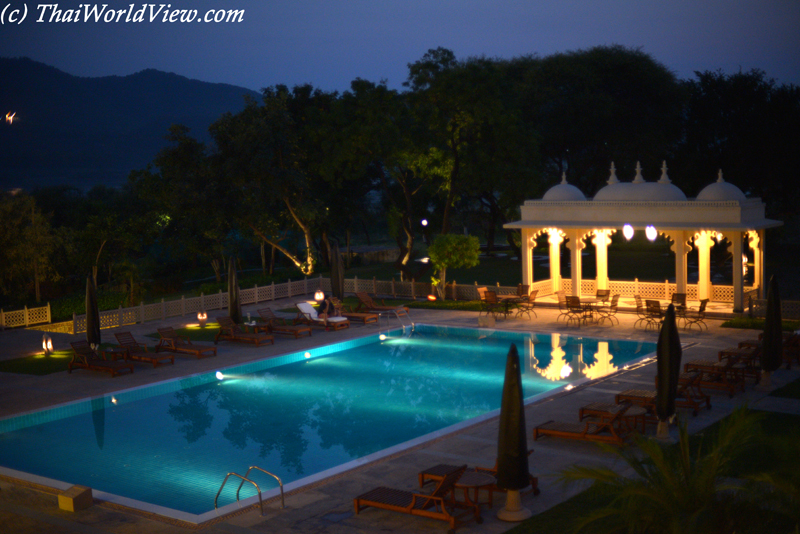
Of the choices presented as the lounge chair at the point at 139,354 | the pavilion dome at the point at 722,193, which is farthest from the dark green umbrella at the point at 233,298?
the pavilion dome at the point at 722,193

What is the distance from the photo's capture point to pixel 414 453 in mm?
10984

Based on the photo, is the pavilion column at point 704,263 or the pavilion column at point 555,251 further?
the pavilion column at point 555,251

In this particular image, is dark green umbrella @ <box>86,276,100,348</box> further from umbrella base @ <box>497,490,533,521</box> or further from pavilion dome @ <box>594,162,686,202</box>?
pavilion dome @ <box>594,162,686,202</box>

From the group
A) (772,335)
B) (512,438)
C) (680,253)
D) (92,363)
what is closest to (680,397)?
(772,335)

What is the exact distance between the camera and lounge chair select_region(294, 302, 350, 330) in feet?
73.5

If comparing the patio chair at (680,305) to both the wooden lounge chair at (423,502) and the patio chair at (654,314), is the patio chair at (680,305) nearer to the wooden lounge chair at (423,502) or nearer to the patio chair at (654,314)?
the patio chair at (654,314)

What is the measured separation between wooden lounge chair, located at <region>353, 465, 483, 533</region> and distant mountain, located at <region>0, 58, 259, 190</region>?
337 feet

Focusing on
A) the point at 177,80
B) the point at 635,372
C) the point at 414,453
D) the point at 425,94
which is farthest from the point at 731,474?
the point at 177,80

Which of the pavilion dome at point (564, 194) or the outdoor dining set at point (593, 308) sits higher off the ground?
the pavilion dome at point (564, 194)

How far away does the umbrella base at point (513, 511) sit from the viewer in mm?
8242

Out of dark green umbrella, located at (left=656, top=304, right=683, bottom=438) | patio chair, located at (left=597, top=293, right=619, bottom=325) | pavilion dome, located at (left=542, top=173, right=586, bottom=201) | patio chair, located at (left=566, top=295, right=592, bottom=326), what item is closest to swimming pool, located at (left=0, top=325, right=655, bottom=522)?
patio chair, located at (left=566, top=295, right=592, bottom=326)

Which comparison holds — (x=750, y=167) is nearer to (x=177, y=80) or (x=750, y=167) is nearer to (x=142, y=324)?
(x=142, y=324)

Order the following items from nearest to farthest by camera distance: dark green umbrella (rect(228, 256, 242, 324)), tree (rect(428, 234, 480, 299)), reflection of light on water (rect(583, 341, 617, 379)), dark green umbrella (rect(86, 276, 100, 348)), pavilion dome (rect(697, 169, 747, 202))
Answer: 1. reflection of light on water (rect(583, 341, 617, 379))
2. dark green umbrella (rect(86, 276, 100, 348))
3. dark green umbrella (rect(228, 256, 242, 324))
4. pavilion dome (rect(697, 169, 747, 202))
5. tree (rect(428, 234, 480, 299))

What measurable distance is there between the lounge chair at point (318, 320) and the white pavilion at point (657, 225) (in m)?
7.44
